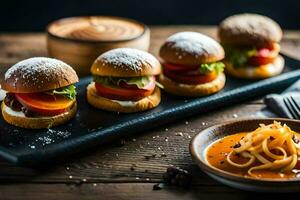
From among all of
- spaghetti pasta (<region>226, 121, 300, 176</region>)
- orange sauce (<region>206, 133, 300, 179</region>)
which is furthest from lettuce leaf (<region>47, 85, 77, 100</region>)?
spaghetti pasta (<region>226, 121, 300, 176</region>)

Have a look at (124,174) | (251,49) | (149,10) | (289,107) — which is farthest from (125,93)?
(149,10)

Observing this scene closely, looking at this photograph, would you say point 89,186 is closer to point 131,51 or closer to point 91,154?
point 91,154

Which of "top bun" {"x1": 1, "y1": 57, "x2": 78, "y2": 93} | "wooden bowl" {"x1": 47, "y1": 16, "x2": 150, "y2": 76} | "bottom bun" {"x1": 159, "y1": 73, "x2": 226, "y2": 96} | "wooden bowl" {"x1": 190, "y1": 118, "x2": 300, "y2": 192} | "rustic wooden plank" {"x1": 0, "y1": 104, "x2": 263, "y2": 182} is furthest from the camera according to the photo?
"wooden bowl" {"x1": 47, "y1": 16, "x2": 150, "y2": 76}

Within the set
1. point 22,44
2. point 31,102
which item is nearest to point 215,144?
point 31,102

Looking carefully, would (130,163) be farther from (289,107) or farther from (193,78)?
(289,107)

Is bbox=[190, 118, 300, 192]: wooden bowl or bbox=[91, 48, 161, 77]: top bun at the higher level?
bbox=[91, 48, 161, 77]: top bun

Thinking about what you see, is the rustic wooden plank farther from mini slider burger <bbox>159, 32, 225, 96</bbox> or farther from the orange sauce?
mini slider burger <bbox>159, 32, 225, 96</bbox>

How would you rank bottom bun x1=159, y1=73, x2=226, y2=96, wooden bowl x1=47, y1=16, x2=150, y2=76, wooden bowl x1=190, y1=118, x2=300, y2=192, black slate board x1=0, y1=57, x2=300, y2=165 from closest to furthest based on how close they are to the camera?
wooden bowl x1=190, y1=118, x2=300, y2=192 < black slate board x1=0, y1=57, x2=300, y2=165 < bottom bun x1=159, y1=73, x2=226, y2=96 < wooden bowl x1=47, y1=16, x2=150, y2=76

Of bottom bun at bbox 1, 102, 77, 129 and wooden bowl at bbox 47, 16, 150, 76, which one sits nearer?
bottom bun at bbox 1, 102, 77, 129
